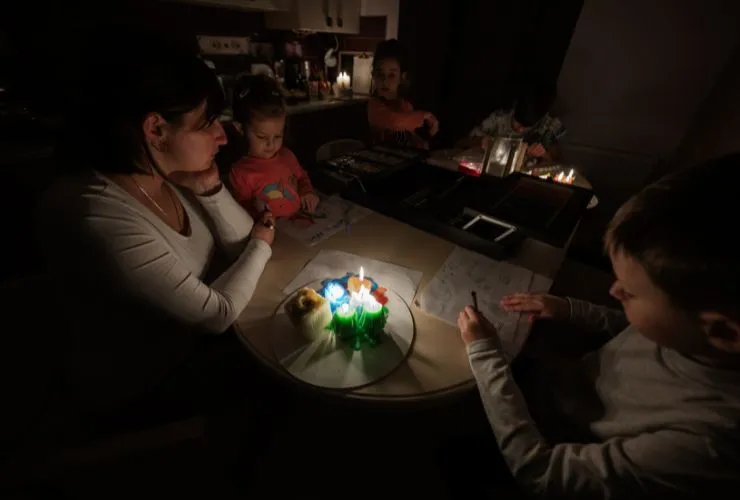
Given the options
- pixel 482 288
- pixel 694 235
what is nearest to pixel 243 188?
pixel 482 288

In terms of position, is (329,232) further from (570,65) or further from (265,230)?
(570,65)

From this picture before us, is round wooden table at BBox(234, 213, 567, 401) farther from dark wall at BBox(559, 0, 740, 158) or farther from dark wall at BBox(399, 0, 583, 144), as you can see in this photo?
dark wall at BBox(559, 0, 740, 158)

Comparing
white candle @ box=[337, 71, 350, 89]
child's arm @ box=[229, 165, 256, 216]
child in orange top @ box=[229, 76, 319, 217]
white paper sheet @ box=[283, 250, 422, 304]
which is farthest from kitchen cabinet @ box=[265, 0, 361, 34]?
white paper sheet @ box=[283, 250, 422, 304]

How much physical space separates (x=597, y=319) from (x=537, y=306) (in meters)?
0.23

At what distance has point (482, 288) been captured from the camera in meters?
1.01

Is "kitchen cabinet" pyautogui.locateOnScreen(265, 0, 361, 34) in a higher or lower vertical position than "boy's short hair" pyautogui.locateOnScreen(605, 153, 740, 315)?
higher

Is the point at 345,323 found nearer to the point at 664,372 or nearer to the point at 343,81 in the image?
the point at 664,372

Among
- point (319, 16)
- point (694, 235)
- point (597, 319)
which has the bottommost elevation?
point (597, 319)

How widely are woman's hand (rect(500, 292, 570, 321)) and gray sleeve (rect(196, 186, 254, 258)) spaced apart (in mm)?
868

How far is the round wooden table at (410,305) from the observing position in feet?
2.33

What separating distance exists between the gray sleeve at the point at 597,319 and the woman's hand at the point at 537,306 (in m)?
0.04

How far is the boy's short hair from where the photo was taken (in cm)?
52

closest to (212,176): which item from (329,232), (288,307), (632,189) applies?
(329,232)

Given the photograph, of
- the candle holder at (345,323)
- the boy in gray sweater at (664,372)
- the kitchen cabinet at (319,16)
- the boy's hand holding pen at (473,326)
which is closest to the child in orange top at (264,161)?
the candle holder at (345,323)
